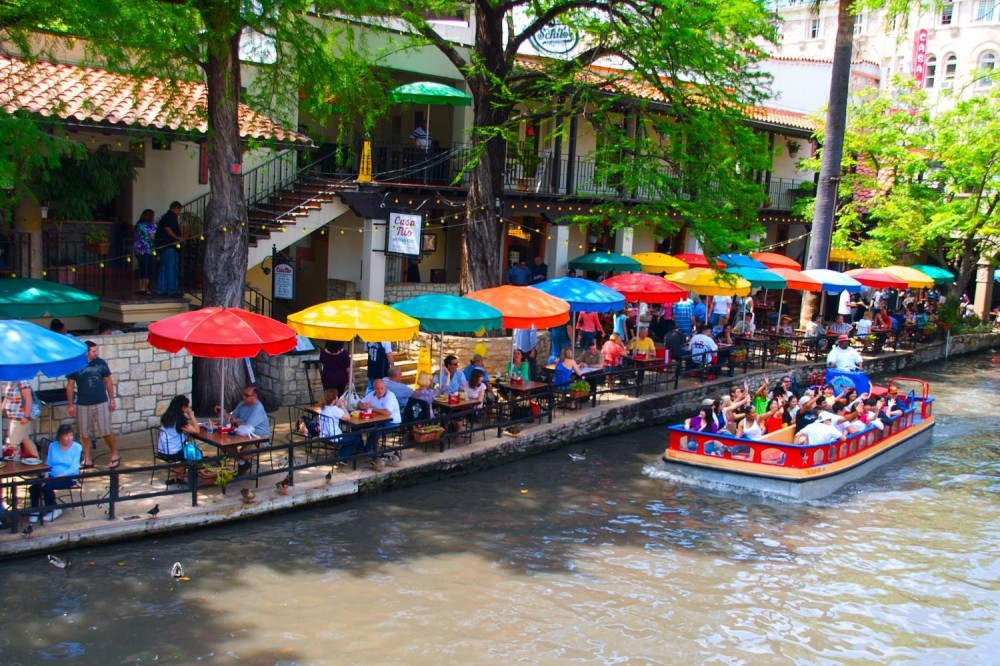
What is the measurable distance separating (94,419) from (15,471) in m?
2.61

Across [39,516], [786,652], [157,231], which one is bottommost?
[786,652]

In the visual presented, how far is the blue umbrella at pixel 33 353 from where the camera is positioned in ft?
31.6

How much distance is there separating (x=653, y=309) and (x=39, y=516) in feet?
54.7

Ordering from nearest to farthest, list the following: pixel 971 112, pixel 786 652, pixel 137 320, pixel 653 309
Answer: pixel 786 652 → pixel 137 320 → pixel 653 309 → pixel 971 112

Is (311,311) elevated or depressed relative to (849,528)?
elevated

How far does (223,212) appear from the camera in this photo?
48.4 feet

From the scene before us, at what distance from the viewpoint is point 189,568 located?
1022 centimetres

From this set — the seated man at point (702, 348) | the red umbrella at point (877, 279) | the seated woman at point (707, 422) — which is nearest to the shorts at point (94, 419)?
the seated woman at point (707, 422)

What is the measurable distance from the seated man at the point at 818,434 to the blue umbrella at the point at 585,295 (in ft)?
13.9

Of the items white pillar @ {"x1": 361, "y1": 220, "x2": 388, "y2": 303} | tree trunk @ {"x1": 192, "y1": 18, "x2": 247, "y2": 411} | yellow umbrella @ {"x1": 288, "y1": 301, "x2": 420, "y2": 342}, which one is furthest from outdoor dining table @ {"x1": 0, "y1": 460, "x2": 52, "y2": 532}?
white pillar @ {"x1": 361, "y1": 220, "x2": 388, "y2": 303}

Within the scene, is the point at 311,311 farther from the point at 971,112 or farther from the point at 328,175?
the point at 971,112

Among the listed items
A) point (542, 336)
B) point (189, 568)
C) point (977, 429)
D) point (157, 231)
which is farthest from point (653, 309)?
point (189, 568)

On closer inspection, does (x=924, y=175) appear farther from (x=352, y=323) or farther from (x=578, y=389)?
(x=352, y=323)

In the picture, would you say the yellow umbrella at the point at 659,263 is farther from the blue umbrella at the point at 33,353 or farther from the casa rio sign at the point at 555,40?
the blue umbrella at the point at 33,353
